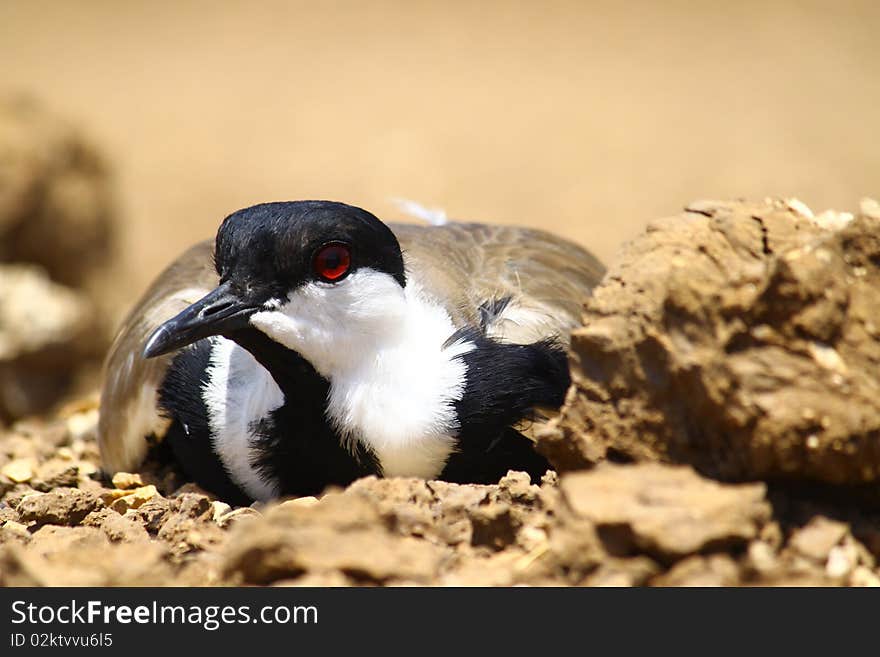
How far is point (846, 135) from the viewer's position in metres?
13.4

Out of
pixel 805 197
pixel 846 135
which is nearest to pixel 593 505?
pixel 805 197

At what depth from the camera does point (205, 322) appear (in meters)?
4.09

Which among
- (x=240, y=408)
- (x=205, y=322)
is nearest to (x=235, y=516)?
(x=240, y=408)

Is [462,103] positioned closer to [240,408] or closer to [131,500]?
[240,408]

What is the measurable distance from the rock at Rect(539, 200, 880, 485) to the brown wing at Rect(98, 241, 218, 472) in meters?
2.04

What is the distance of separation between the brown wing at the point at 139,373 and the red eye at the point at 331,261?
3.39 ft

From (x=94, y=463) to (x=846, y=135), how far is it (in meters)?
10.1

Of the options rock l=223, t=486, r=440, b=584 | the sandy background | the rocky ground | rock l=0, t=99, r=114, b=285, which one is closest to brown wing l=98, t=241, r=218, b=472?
the rocky ground

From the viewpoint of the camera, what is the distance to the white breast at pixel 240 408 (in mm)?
4422

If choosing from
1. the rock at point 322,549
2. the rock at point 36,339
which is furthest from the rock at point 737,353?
the rock at point 36,339

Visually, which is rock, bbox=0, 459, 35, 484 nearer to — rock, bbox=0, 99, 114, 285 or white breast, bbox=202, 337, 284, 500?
white breast, bbox=202, 337, 284, 500

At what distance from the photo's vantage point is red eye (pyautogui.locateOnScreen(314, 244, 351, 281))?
4.17 meters
